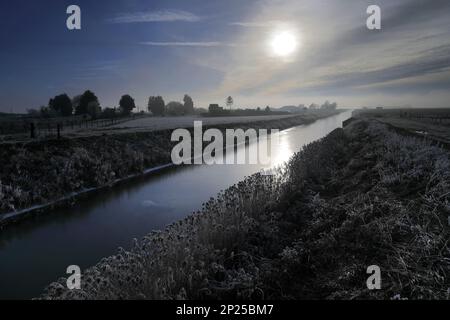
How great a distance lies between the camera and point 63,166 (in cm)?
1962

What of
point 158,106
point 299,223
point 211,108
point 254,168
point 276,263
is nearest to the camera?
point 276,263

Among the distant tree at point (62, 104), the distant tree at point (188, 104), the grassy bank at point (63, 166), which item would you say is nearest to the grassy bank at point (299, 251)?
the grassy bank at point (63, 166)

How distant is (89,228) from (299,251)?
9661 mm

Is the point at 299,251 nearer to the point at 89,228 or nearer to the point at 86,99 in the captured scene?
the point at 89,228

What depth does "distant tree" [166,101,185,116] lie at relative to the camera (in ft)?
464

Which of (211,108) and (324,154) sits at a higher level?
(211,108)

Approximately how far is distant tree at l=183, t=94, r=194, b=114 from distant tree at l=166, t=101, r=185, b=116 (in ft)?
8.38

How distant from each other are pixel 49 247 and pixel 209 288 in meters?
8.07

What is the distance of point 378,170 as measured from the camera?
14102 millimetres

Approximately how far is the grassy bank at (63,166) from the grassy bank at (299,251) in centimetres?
1004

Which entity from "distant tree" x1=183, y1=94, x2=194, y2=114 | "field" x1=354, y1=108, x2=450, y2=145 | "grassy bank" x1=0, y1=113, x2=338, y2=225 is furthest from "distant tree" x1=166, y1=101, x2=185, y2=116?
"grassy bank" x1=0, y1=113, x2=338, y2=225

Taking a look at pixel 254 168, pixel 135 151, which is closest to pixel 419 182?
pixel 254 168

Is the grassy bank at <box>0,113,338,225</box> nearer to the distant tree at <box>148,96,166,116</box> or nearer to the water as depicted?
the water

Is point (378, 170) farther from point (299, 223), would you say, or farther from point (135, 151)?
point (135, 151)
